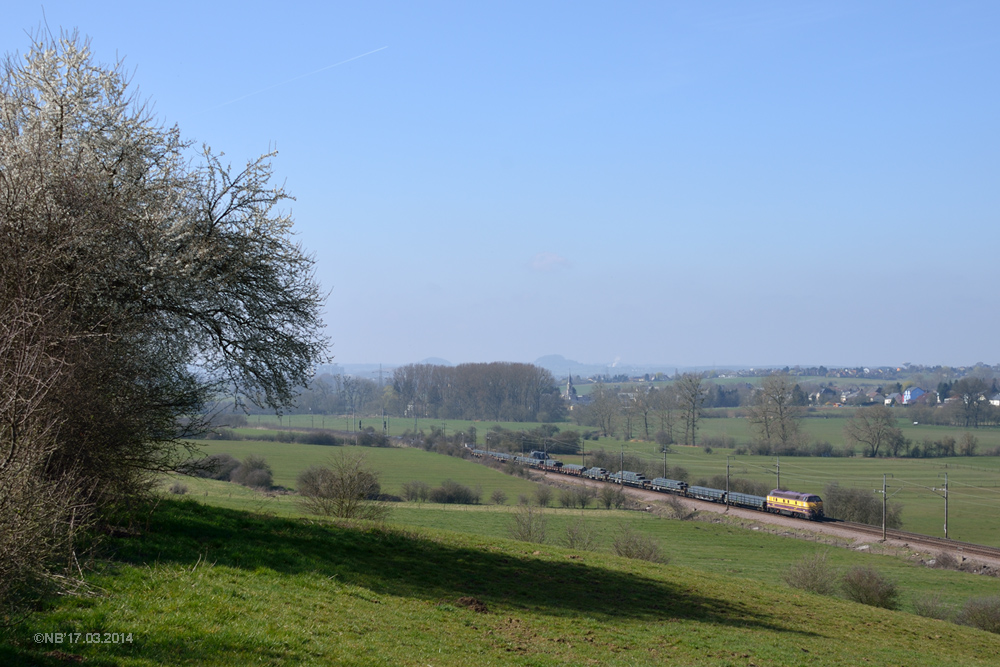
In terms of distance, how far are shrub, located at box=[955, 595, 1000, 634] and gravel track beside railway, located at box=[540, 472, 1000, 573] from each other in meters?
17.6

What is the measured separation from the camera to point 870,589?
2436 centimetres

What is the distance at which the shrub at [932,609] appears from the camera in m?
24.9

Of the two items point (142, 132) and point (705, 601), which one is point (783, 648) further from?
point (142, 132)

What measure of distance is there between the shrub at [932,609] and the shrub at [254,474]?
Answer: 36.6m

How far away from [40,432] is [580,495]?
5496 cm

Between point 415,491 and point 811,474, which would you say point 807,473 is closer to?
point 811,474

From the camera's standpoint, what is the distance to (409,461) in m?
73.3

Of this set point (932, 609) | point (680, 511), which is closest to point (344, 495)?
point (932, 609)

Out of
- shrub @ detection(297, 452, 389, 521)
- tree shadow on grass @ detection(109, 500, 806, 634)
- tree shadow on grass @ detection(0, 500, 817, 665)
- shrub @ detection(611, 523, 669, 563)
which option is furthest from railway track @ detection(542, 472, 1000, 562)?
shrub @ detection(297, 452, 389, 521)

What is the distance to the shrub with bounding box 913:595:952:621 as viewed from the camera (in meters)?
24.9

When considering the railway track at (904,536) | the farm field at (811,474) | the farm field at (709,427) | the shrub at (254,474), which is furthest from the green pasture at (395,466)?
the railway track at (904,536)

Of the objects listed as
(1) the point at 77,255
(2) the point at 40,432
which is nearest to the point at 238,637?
(2) the point at 40,432

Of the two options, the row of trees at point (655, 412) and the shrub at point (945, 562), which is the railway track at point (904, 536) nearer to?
the shrub at point (945, 562)

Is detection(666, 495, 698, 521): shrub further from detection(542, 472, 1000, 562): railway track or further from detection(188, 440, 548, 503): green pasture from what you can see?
detection(188, 440, 548, 503): green pasture
